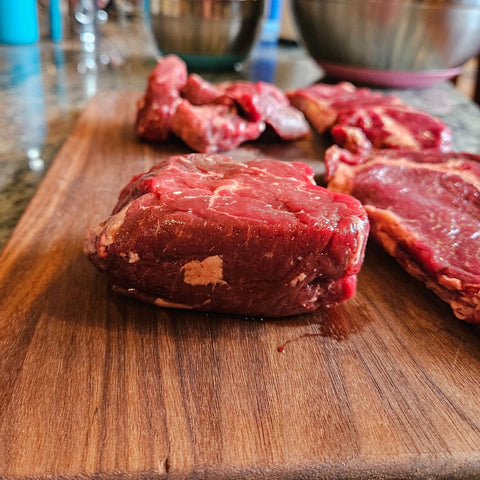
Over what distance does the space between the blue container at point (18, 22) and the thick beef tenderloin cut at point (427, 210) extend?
3164mm

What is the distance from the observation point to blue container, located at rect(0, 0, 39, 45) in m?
4.11

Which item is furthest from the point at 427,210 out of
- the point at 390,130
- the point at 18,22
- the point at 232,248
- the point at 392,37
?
the point at 18,22

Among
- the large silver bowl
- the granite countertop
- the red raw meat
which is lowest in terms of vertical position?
the granite countertop

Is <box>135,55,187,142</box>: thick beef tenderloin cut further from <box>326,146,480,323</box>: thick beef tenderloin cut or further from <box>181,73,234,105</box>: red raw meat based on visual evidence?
<box>326,146,480,323</box>: thick beef tenderloin cut

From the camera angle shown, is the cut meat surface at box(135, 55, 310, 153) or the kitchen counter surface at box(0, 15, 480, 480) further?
the cut meat surface at box(135, 55, 310, 153)

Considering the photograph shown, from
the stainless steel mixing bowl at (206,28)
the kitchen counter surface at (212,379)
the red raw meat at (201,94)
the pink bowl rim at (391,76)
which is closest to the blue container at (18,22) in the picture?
the stainless steel mixing bowl at (206,28)

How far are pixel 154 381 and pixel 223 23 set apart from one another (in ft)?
9.42

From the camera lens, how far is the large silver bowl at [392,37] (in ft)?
10.5

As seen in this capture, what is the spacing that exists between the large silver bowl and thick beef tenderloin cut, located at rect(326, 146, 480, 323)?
1.52 metres

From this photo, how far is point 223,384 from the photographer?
4.00ft

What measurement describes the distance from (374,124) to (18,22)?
3139 millimetres

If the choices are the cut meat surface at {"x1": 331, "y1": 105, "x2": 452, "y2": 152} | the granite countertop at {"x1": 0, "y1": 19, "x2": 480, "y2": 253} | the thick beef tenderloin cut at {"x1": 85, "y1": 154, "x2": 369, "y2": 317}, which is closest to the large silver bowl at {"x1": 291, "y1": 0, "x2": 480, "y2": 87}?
the granite countertop at {"x1": 0, "y1": 19, "x2": 480, "y2": 253}

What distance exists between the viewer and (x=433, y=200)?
1.78m

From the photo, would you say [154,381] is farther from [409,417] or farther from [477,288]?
[477,288]
